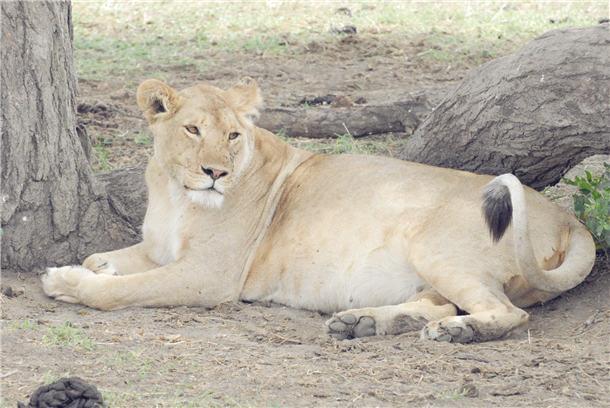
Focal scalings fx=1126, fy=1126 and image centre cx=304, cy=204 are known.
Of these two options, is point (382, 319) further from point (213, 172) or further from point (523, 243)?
point (213, 172)

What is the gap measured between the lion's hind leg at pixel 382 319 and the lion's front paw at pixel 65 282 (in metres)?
1.07

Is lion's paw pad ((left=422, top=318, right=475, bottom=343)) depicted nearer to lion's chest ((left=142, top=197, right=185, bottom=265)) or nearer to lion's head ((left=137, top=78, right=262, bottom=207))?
lion's head ((left=137, top=78, right=262, bottom=207))

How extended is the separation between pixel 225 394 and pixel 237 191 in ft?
5.40

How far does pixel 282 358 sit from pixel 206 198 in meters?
1.04

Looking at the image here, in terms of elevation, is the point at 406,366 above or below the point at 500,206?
below

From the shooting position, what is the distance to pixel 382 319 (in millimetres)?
4238

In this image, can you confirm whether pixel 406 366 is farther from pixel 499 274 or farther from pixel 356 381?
pixel 499 274

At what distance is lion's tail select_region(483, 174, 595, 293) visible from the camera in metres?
4.13

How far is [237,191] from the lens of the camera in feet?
15.9

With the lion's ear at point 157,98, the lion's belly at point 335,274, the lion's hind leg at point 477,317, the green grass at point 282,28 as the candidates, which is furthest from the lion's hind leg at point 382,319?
the green grass at point 282,28

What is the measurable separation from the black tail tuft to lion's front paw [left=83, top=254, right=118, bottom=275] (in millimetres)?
1652

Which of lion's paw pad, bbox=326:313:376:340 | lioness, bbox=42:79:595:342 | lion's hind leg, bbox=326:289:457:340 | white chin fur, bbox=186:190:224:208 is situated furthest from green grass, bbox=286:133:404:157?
lion's paw pad, bbox=326:313:376:340

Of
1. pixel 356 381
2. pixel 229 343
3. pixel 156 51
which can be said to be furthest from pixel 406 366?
pixel 156 51

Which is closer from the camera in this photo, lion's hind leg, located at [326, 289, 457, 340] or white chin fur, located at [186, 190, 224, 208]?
lion's hind leg, located at [326, 289, 457, 340]
